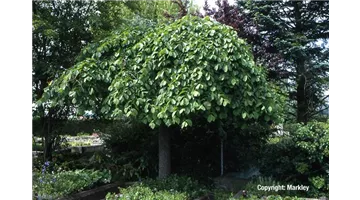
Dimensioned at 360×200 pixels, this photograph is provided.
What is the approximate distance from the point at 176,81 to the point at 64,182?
1508 millimetres

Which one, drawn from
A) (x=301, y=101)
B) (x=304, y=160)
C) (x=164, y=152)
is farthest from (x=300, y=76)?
(x=164, y=152)

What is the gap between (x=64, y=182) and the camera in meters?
3.26

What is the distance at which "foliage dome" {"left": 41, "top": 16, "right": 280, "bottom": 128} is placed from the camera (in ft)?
9.34

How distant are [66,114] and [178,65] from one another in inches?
72.4

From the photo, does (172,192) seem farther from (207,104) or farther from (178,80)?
(178,80)

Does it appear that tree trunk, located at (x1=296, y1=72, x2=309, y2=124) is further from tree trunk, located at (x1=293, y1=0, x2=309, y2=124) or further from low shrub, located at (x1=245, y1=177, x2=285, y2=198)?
low shrub, located at (x1=245, y1=177, x2=285, y2=198)

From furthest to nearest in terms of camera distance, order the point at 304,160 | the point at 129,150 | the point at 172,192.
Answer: the point at 129,150, the point at 304,160, the point at 172,192

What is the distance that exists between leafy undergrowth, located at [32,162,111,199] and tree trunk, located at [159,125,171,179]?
616 mm

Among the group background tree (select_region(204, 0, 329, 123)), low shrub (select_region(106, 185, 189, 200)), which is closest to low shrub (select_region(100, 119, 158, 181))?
low shrub (select_region(106, 185, 189, 200))

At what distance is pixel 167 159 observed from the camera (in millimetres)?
3730

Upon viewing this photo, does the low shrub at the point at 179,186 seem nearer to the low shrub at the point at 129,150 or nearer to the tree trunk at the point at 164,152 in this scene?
the tree trunk at the point at 164,152
